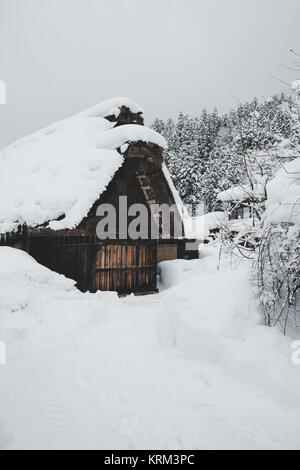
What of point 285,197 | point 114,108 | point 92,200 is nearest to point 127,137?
point 92,200

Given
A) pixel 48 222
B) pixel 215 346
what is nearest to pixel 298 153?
pixel 215 346

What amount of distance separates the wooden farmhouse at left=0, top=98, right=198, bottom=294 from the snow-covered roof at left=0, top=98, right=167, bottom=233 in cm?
4

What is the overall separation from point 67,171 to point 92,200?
222 centimetres

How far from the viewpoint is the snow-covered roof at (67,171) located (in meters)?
9.29

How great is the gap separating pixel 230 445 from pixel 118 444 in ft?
2.94

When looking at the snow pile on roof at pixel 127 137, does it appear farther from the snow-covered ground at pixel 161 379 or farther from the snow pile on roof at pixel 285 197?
the snow pile on roof at pixel 285 197

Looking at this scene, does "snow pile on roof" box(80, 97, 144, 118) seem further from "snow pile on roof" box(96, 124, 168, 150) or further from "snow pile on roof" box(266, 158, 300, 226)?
"snow pile on roof" box(266, 158, 300, 226)

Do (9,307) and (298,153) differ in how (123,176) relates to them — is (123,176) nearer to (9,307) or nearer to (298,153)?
(9,307)

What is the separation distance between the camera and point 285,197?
3.65 m

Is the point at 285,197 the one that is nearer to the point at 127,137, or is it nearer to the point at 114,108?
the point at 127,137

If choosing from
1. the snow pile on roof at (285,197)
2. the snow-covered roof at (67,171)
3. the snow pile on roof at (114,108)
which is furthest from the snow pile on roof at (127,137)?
the snow pile on roof at (285,197)

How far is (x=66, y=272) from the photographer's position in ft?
31.9

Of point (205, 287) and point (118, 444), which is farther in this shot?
point (205, 287)

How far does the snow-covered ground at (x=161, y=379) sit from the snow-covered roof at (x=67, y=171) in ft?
13.8
